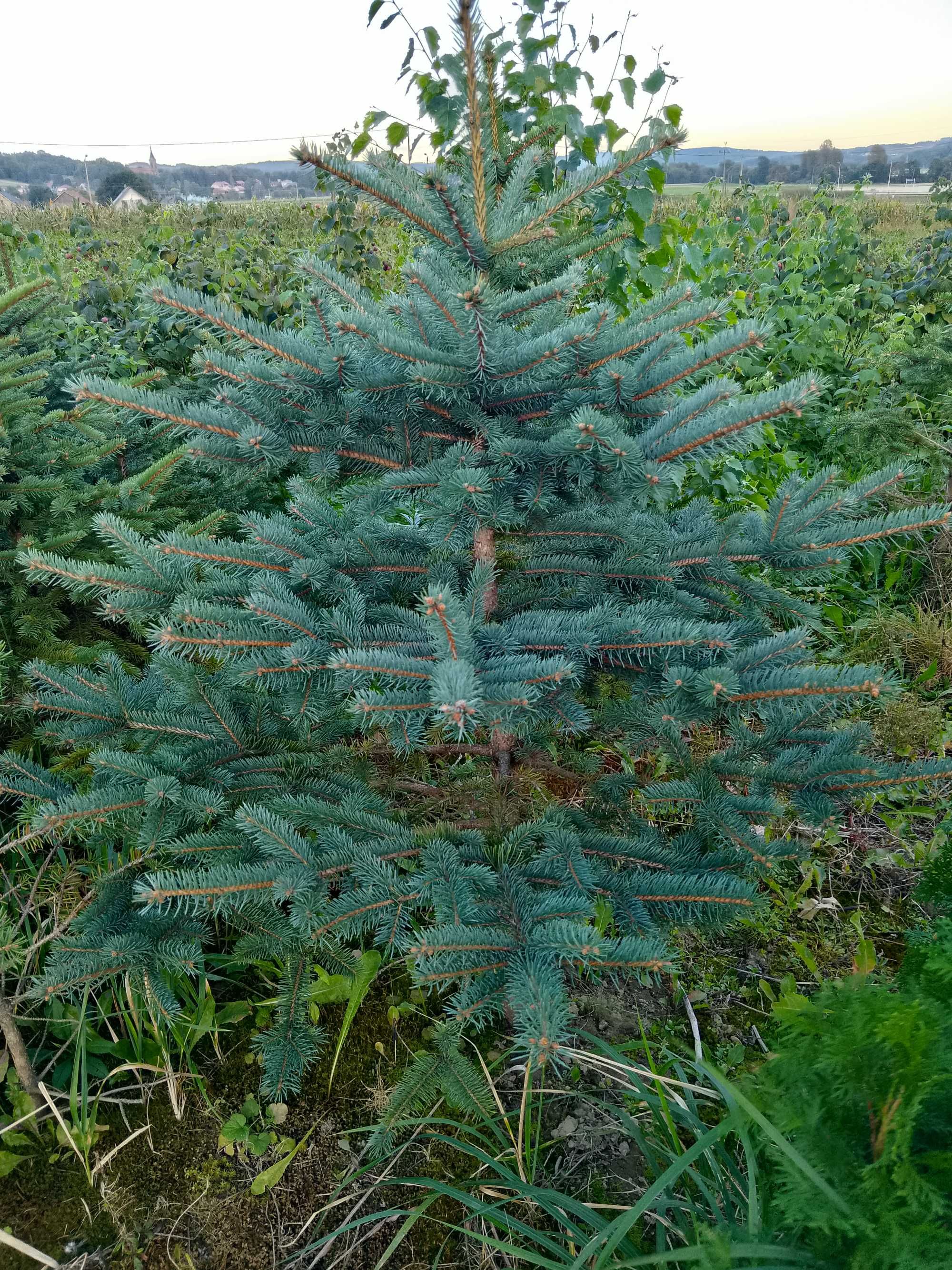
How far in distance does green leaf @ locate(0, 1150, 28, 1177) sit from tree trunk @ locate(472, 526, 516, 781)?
1.38m

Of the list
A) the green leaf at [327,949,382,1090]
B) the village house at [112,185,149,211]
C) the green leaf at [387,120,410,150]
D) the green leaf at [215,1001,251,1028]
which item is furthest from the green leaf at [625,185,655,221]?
the village house at [112,185,149,211]

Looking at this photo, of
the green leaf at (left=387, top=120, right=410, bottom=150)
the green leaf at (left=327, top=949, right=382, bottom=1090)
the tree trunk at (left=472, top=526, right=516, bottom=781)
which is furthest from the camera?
the green leaf at (left=387, top=120, right=410, bottom=150)

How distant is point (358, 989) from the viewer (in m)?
1.93

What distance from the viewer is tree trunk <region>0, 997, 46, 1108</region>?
1.67 meters

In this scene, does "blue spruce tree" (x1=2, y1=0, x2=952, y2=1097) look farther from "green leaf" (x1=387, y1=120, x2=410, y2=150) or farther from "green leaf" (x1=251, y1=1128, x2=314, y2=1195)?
"green leaf" (x1=387, y1=120, x2=410, y2=150)

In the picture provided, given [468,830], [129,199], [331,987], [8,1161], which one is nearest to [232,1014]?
[331,987]

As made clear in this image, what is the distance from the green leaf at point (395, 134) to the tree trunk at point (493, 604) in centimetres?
234

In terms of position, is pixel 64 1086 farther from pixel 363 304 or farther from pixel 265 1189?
pixel 363 304

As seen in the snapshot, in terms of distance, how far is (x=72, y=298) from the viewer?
4871 millimetres

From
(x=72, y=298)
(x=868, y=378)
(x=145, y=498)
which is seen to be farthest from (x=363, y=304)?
(x=72, y=298)

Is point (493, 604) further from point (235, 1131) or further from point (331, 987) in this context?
point (235, 1131)

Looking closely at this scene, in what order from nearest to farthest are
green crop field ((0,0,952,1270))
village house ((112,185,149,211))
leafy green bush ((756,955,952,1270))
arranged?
leafy green bush ((756,955,952,1270))
green crop field ((0,0,952,1270))
village house ((112,185,149,211))

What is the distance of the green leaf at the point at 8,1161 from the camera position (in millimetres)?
1697

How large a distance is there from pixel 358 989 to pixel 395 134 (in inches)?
129
